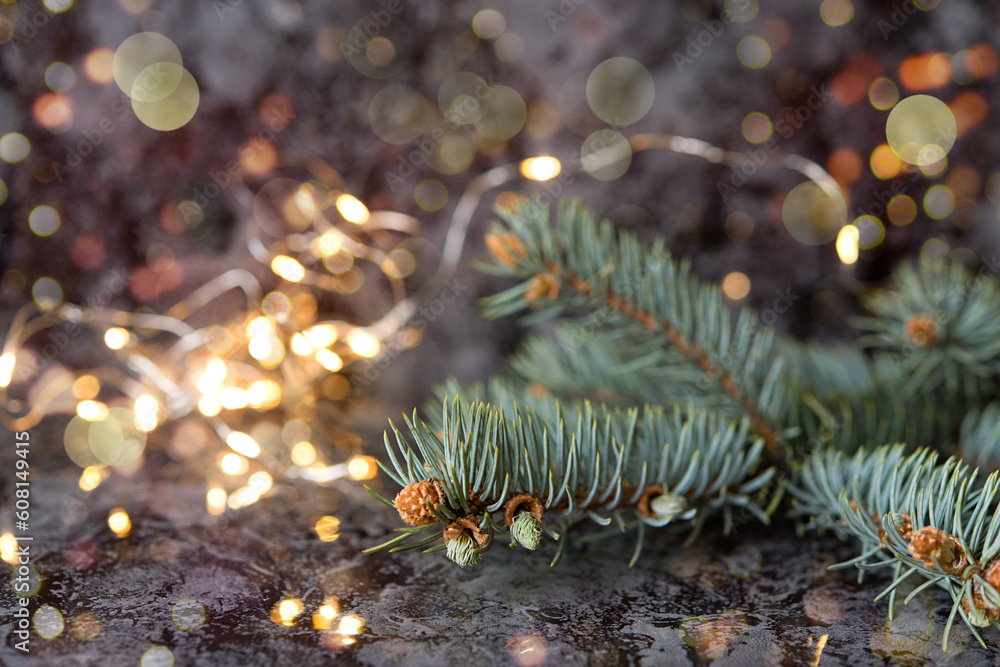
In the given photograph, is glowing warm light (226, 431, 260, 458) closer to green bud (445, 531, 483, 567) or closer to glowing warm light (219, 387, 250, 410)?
glowing warm light (219, 387, 250, 410)

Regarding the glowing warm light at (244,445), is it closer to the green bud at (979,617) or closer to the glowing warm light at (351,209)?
the glowing warm light at (351,209)

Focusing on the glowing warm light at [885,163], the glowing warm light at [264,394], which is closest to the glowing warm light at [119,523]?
the glowing warm light at [264,394]

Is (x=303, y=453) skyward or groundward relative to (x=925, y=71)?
groundward

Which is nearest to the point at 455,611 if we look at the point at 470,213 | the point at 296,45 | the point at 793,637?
the point at 793,637

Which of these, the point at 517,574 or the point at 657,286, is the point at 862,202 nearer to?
the point at 657,286

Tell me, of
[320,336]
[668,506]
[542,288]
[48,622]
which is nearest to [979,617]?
[668,506]

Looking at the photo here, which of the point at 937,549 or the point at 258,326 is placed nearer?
the point at 937,549

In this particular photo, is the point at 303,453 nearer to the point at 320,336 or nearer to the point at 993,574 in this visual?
the point at 320,336

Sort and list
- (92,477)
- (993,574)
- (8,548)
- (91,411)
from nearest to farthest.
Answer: (993,574)
(8,548)
(92,477)
(91,411)
